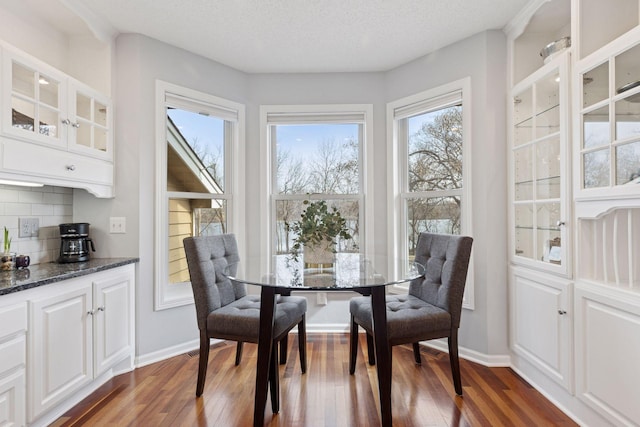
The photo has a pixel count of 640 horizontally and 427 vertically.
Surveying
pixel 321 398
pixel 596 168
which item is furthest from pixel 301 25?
pixel 321 398

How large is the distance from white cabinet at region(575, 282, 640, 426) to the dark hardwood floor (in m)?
0.29

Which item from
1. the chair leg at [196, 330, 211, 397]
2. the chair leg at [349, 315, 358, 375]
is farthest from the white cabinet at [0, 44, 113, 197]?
the chair leg at [349, 315, 358, 375]

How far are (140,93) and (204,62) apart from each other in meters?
0.67

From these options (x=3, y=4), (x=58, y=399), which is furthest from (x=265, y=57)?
(x=58, y=399)

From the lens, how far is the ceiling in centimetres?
231

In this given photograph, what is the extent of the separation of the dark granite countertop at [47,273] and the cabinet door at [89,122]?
2.44 feet

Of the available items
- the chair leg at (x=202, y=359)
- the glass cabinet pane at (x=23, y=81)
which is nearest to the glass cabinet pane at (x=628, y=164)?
the chair leg at (x=202, y=359)

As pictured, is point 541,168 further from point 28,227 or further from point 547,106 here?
point 28,227

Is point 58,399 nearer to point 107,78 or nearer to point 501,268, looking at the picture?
point 107,78

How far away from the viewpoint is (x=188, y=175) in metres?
3.06

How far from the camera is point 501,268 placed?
262 centimetres

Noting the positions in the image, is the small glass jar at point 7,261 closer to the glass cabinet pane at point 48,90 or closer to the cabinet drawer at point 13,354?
the cabinet drawer at point 13,354

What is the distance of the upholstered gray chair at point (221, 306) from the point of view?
2.01 m

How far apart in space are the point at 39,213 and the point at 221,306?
1.39m
